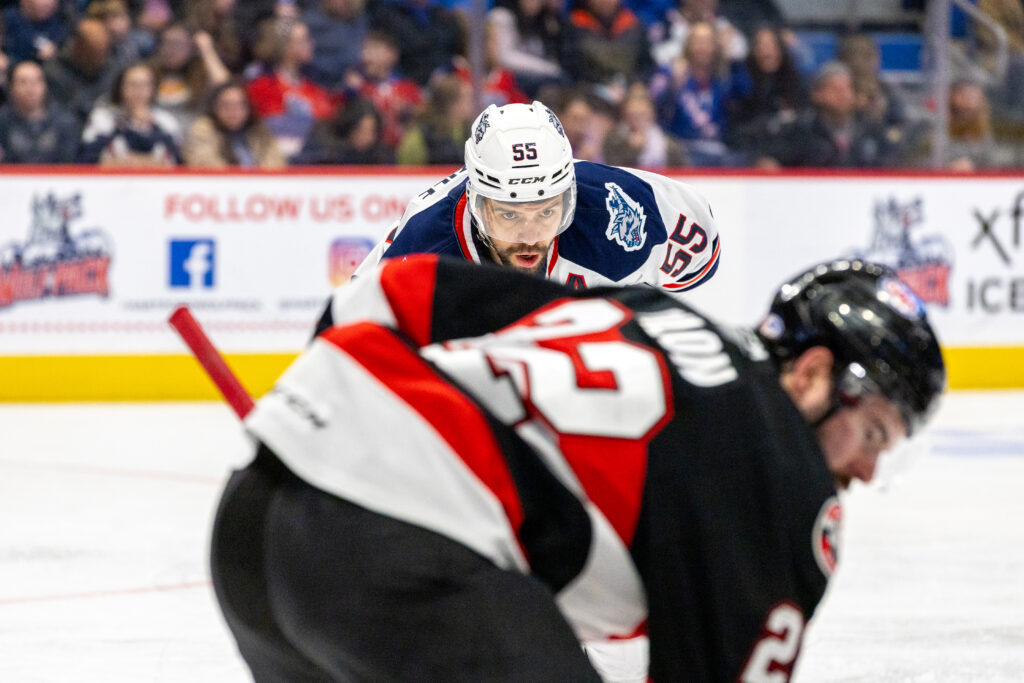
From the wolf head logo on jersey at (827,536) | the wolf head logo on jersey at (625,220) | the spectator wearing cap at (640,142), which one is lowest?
the spectator wearing cap at (640,142)

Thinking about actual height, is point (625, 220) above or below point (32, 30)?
below

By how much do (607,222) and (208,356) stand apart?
1370 mm

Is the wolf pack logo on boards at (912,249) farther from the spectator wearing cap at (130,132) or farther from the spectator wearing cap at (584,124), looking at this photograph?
the spectator wearing cap at (130,132)

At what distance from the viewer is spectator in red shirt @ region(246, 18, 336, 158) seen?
316 inches

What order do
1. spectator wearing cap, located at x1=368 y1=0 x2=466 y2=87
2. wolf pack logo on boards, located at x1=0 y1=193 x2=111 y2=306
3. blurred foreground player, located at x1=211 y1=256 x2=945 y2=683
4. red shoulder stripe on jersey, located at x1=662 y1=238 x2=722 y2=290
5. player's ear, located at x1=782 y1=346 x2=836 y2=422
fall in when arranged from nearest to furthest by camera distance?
1. blurred foreground player, located at x1=211 y1=256 x2=945 y2=683
2. player's ear, located at x1=782 y1=346 x2=836 y2=422
3. red shoulder stripe on jersey, located at x1=662 y1=238 x2=722 y2=290
4. wolf pack logo on boards, located at x1=0 y1=193 x2=111 y2=306
5. spectator wearing cap, located at x1=368 y1=0 x2=466 y2=87

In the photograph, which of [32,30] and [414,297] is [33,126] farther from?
[414,297]

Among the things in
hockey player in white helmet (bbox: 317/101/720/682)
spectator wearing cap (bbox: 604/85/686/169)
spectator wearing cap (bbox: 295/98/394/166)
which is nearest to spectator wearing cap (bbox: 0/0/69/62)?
spectator wearing cap (bbox: 295/98/394/166)

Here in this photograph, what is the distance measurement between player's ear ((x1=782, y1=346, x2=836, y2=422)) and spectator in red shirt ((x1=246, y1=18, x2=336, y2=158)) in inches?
261

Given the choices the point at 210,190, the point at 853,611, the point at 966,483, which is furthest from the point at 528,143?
the point at 210,190

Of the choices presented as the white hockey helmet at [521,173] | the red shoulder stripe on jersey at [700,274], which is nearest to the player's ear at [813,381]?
the white hockey helmet at [521,173]

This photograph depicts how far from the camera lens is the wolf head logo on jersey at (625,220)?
369cm

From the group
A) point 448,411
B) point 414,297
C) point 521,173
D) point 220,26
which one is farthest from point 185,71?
point 448,411

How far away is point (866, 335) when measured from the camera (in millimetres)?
1591

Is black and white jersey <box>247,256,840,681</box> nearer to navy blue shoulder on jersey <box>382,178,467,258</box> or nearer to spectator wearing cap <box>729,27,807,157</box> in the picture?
navy blue shoulder on jersey <box>382,178,467,258</box>
